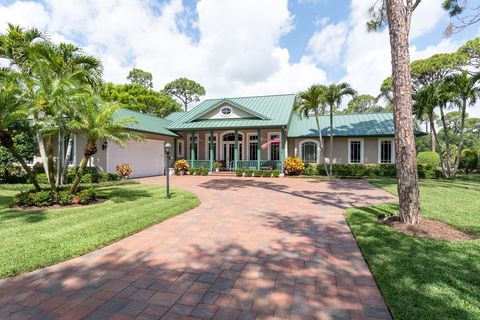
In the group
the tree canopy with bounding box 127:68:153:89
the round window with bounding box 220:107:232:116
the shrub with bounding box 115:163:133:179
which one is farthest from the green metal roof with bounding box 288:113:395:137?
the tree canopy with bounding box 127:68:153:89

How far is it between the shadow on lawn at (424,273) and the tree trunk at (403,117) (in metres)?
0.83

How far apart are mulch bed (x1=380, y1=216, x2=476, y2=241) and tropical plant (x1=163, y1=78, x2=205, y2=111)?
40.9 metres

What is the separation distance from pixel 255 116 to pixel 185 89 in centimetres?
2669

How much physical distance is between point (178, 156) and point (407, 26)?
19.1m

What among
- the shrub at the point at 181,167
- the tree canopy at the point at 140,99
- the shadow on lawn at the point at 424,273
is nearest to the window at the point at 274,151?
the shrub at the point at 181,167

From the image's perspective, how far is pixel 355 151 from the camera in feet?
63.1

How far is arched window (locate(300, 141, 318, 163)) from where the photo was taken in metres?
19.9

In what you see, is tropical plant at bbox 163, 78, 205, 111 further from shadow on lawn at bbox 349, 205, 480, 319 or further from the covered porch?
shadow on lawn at bbox 349, 205, 480, 319

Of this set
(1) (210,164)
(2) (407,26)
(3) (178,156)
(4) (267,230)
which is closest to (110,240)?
(4) (267,230)

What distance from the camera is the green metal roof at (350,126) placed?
61.6 feet

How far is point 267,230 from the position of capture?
5750 millimetres

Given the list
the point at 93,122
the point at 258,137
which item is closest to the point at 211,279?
the point at 93,122

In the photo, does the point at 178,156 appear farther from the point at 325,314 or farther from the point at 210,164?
the point at 325,314

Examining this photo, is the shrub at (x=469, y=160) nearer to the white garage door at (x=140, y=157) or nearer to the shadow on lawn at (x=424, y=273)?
the shadow on lawn at (x=424, y=273)
